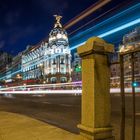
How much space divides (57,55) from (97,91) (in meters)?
149

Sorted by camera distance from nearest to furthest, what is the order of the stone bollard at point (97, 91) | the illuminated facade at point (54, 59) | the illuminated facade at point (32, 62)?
1. the stone bollard at point (97, 91)
2. the illuminated facade at point (54, 59)
3. the illuminated facade at point (32, 62)

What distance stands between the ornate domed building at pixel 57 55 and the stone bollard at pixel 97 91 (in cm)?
13663

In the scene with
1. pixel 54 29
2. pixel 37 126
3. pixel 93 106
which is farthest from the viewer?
pixel 54 29

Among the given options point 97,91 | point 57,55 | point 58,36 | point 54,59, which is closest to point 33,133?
point 97,91

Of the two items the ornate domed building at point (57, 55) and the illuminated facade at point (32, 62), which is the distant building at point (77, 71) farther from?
the illuminated facade at point (32, 62)

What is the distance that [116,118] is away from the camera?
1102 cm

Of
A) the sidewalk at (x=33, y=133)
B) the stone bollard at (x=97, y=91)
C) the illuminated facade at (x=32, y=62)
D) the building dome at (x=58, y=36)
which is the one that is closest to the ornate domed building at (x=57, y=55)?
the building dome at (x=58, y=36)

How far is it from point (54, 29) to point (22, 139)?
506 ft

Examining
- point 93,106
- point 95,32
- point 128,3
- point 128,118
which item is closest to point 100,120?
point 93,106

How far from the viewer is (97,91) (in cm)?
550

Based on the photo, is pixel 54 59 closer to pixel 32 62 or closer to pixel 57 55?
pixel 57 55

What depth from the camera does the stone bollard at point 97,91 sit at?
5.48 meters

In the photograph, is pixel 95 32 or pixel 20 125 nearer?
pixel 20 125

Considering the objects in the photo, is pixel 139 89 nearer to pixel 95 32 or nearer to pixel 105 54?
pixel 105 54
